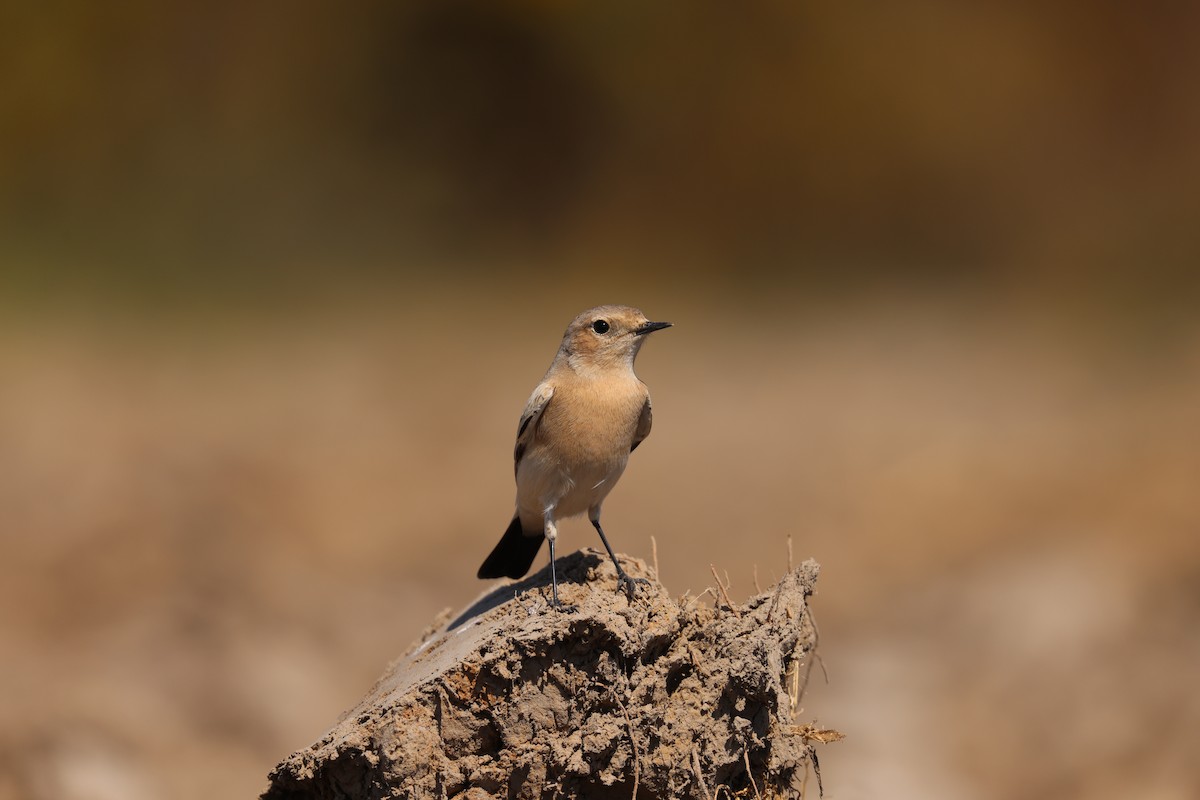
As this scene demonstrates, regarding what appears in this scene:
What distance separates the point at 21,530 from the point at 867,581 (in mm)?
10097

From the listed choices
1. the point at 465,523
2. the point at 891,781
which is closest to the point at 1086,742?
the point at 891,781

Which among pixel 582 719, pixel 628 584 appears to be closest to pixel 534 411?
pixel 628 584

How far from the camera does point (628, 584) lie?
5727 mm

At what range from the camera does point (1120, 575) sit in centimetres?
1258

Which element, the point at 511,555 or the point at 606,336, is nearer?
the point at 606,336

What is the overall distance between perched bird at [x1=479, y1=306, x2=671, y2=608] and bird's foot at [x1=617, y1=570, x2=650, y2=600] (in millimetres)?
404

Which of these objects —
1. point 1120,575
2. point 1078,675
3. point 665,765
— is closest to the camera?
point 665,765

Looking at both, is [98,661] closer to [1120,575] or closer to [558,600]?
[558,600]

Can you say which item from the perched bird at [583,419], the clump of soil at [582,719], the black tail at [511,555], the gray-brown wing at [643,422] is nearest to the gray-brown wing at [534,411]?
the perched bird at [583,419]

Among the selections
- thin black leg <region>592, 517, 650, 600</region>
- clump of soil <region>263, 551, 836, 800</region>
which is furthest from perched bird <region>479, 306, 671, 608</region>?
clump of soil <region>263, 551, 836, 800</region>

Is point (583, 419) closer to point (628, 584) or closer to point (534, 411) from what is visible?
point (534, 411)

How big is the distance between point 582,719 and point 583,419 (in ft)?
5.29

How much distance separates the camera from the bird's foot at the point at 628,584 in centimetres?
565

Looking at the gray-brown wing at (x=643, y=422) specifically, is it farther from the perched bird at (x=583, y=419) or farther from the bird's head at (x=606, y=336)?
the bird's head at (x=606, y=336)
